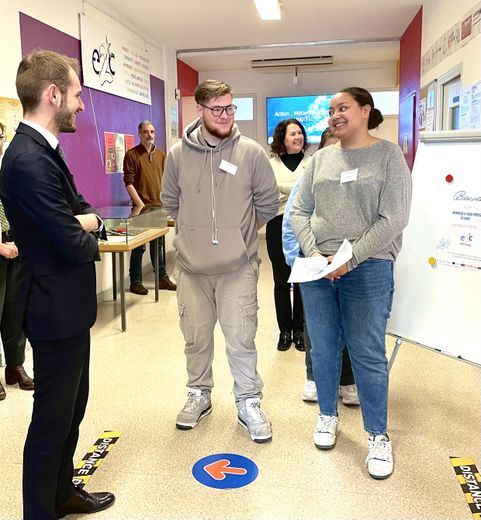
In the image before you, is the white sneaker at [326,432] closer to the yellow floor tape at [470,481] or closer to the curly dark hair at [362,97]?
the yellow floor tape at [470,481]

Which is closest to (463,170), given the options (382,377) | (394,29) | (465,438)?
(382,377)

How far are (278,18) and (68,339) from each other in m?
5.21

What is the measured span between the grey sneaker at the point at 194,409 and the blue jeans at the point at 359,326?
65 centimetres

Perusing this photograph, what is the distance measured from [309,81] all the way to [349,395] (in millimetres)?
7800

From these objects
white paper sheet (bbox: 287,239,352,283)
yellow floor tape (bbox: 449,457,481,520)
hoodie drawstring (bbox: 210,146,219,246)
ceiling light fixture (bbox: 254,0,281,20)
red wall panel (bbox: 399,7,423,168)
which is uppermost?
ceiling light fixture (bbox: 254,0,281,20)

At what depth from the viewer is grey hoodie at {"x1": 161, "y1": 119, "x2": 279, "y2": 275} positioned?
2438 mm

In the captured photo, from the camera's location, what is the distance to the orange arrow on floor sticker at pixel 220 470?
7.32 ft

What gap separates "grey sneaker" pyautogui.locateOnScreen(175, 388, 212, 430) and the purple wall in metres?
2.73

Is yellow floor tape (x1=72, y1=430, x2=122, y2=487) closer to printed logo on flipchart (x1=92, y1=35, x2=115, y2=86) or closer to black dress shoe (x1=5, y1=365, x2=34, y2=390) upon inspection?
black dress shoe (x1=5, y1=365, x2=34, y2=390)

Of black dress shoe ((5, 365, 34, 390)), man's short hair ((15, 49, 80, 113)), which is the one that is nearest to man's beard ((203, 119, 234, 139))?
man's short hair ((15, 49, 80, 113))

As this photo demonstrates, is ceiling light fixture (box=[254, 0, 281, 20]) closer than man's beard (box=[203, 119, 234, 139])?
No

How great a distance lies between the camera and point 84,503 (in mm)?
1953

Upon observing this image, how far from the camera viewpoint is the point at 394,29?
22.9ft

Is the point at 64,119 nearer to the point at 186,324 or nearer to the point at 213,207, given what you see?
the point at 213,207
